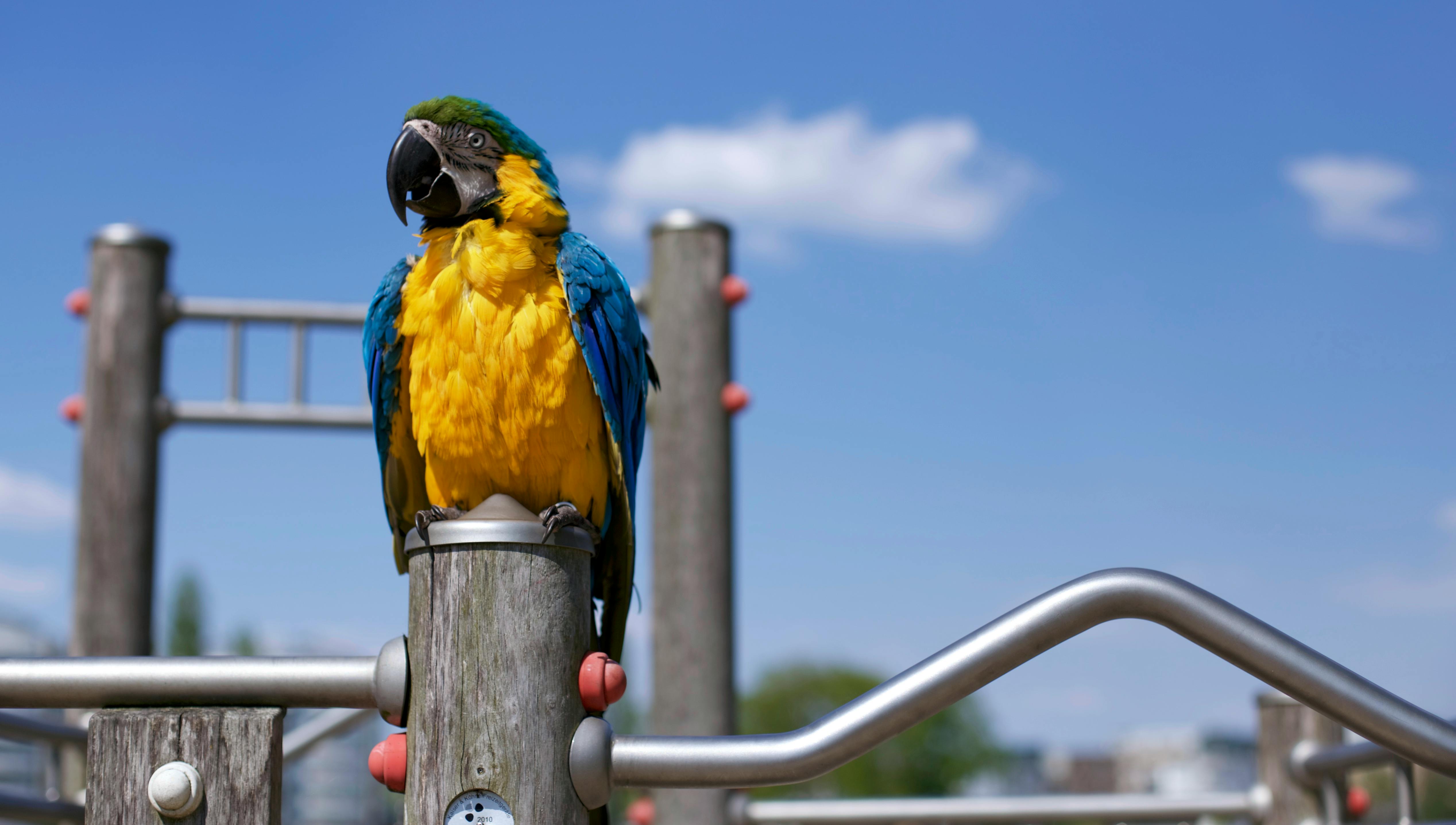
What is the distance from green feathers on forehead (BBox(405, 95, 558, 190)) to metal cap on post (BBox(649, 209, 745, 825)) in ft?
3.82

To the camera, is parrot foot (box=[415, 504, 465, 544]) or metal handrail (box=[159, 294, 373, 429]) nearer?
parrot foot (box=[415, 504, 465, 544])

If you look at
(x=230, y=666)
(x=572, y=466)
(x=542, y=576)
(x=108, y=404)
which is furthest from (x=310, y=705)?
(x=108, y=404)

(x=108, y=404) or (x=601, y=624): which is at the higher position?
(x=108, y=404)

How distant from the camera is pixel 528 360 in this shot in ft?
5.91

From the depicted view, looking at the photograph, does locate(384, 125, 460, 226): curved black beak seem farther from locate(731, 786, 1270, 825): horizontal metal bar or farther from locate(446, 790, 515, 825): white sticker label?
locate(731, 786, 1270, 825): horizontal metal bar

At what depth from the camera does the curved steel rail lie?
110cm

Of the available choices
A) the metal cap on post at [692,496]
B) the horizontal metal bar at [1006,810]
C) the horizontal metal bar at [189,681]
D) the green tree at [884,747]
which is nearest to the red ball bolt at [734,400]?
the metal cap on post at [692,496]

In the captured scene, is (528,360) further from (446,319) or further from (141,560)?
(141,560)

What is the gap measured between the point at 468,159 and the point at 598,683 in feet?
3.65

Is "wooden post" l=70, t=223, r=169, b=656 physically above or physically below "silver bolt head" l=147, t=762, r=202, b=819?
above

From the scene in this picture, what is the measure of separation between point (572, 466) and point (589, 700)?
2.05ft

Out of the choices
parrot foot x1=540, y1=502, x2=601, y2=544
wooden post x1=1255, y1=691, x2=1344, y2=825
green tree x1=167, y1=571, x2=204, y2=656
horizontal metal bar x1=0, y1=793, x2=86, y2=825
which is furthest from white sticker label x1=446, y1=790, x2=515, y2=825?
green tree x1=167, y1=571, x2=204, y2=656

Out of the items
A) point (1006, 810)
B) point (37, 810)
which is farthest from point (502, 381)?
point (1006, 810)

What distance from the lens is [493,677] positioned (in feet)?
4.00
